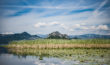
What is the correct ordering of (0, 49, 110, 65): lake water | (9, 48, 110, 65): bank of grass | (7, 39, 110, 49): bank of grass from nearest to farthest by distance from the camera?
(0, 49, 110, 65): lake water < (9, 48, 110, 65): bank of grass < (7, 39, 110, 49): bank of grass

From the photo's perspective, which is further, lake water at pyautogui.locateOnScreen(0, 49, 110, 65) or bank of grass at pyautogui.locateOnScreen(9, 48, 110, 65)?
bank of grass at pyautogui.locateOnScreen(9, 48, 110, 65)

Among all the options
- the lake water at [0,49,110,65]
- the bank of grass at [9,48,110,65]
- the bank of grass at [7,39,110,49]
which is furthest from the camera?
the bank of grass at [7,39,110,49]

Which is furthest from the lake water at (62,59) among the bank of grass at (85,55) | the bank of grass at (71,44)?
the bank of grass at (71,44)

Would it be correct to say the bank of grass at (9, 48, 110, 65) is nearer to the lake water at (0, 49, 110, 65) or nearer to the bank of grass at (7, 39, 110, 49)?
the lake water at (0, 49, 110, 65)

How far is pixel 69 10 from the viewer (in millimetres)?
9625

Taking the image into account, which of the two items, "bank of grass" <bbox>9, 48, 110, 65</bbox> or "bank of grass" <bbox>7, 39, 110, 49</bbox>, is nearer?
"bank of grass" <bbox>9, 48, 110, 65</bbox>

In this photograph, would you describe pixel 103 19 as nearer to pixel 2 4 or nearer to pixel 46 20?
pixel 46 20

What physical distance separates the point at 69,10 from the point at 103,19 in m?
2.11

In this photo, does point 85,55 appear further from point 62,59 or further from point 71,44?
point 71,44

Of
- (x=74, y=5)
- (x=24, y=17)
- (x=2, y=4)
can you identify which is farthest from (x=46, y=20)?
(x=2, y=4)

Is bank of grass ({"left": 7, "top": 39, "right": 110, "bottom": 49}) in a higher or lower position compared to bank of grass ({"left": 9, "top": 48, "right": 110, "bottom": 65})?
higher

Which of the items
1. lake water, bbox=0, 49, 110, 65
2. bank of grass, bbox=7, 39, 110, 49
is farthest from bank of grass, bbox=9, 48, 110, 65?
bank of grass, bbox=7, 39, 110, 49

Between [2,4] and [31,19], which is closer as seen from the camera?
[2,4]

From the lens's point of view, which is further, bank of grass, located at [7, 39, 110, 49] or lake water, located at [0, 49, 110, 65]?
bank of grass, located at [7, 39, 110, 49]
